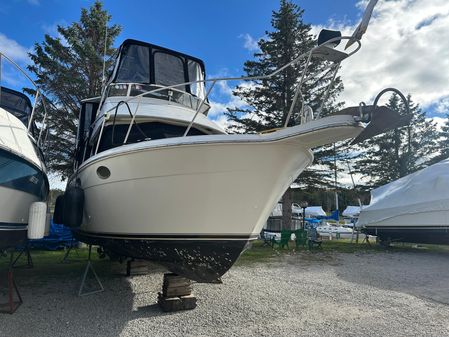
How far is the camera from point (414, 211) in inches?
495

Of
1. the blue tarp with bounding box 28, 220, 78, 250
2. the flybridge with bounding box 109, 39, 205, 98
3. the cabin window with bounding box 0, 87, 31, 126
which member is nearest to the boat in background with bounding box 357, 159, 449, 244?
the flybridge with bounding box 109, 39, 205, 98

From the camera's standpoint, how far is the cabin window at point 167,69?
20.7 feet

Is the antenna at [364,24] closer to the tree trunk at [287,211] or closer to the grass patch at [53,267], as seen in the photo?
the grass patch at [53,267]

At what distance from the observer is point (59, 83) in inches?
524

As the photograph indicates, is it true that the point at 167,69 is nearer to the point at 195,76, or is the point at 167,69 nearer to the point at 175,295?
the point at 195,76

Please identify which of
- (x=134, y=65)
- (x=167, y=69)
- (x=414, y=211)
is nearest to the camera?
(x=134, y=65)

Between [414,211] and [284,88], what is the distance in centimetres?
812

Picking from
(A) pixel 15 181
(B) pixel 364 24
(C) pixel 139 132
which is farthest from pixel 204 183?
(A) pixel 15 181

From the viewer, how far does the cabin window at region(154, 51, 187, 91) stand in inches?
249

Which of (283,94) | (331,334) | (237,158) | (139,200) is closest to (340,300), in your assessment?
(331,334)

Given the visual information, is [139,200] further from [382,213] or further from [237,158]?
[382,213]

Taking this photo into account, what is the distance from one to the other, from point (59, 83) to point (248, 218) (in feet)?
40.0

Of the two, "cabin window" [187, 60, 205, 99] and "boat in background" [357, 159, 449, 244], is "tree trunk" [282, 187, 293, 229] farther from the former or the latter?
"cabin window" [187, 60, 205, 99]

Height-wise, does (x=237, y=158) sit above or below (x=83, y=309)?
above
